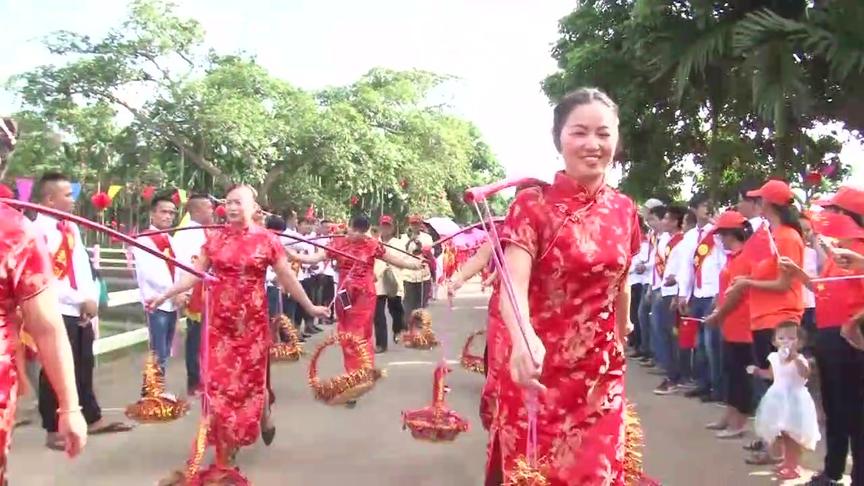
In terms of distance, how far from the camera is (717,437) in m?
6.53

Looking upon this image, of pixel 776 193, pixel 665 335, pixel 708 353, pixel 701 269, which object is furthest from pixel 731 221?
pixel 665 335

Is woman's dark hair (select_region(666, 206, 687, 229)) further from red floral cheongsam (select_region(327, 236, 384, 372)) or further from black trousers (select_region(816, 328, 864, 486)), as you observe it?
black trousers (select_region(816, 328, 864, 486))

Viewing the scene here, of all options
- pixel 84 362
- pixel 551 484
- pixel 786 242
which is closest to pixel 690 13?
pixel 786 242

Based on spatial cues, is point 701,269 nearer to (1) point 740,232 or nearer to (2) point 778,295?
(1) point 740,232

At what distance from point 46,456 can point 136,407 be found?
4.46 ft

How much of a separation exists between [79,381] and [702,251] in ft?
16.6

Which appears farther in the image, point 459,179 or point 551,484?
point 459,179

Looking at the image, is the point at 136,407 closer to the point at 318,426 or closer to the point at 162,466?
the point at 162,466

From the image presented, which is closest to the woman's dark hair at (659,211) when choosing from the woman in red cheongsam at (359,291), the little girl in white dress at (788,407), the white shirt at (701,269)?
the white shirt at (701,269)

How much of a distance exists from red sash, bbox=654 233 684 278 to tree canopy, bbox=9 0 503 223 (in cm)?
1358

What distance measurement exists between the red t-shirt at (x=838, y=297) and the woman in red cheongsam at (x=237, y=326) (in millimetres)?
3085

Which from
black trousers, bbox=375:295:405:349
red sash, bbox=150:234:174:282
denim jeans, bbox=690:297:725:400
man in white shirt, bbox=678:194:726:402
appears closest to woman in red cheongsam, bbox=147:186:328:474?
red sash, bbox=150:234:174:282

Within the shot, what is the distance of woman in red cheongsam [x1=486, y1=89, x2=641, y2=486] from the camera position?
2.94 metres

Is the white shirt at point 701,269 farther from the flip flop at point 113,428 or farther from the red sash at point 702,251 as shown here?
the flip flop at point 113,428
